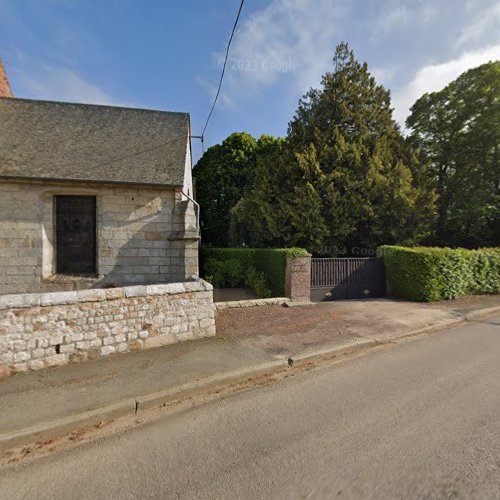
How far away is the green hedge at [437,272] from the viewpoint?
884 cm

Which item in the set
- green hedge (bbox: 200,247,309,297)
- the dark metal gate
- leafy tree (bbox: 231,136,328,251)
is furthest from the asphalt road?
leafy tree (bbox: 231,136,328,251)

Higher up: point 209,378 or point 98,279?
point 98,279

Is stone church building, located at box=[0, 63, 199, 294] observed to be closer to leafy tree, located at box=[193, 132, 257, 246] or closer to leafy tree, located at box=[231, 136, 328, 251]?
leafy tree, located at box=[231, 136, 328, 251]

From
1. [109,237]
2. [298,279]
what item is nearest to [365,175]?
[298,279]

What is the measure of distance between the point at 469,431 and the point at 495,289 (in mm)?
10932

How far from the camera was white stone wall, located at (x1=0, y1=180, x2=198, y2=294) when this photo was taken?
7.30 metres

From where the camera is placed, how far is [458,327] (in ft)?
21.4

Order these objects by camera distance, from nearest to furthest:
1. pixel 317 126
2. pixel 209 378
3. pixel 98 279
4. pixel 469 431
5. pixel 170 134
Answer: pixel 469 431
pixel 209 378
pixel 98 279
pixel 170 134
pixel 317 126

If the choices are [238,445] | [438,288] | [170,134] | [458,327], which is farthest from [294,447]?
[170,134]

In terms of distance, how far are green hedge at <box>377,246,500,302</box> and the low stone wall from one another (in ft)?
24.2

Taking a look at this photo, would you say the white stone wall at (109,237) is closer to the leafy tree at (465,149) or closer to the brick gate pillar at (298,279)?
the brick gate pillar at (298,279)

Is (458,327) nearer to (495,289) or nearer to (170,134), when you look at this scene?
(495,289)

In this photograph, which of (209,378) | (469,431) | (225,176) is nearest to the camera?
(469,431)

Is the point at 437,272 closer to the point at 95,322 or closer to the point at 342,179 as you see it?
the point at 342,179
